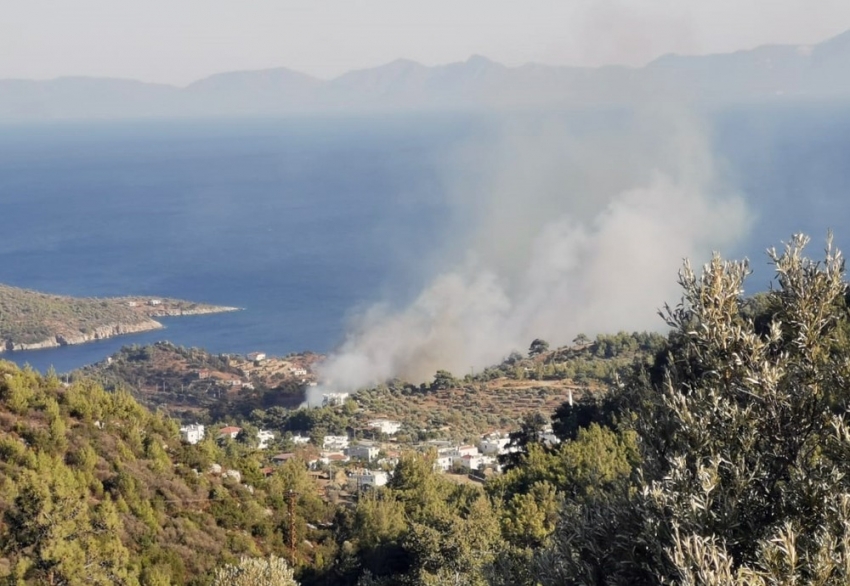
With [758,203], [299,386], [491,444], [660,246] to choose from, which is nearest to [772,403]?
[491,444]

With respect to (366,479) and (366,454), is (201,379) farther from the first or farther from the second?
(366,479)

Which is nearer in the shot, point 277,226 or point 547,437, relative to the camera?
point 547,437

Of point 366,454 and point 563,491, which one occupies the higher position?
point 563,491

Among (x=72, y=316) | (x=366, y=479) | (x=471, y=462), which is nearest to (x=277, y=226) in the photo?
(x=72, y=316)

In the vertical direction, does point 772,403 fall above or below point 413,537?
above

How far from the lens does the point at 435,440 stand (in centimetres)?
3650

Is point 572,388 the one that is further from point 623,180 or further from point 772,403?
point 623,180

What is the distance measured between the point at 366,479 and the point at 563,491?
16047 mm

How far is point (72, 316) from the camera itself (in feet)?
235

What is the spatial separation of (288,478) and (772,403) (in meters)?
17.5

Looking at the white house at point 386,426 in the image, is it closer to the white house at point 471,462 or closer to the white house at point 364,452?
the white house at point 364,452

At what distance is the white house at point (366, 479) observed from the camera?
25.5m

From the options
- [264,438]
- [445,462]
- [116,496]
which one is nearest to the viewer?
[116,496]

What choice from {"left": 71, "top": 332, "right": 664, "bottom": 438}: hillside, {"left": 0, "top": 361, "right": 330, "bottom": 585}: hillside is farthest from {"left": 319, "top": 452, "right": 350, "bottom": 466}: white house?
{"left": 0, "top": 361, "right": 330, "bottom": 585}: hillside
